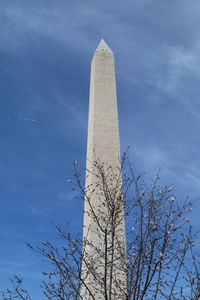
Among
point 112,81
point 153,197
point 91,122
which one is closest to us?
point 153,197

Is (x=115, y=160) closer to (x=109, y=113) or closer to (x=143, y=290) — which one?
(x=109, y=113)

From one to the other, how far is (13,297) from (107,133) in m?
6.59

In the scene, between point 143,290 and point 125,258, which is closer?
point 143,290

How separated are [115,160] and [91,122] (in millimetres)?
1867

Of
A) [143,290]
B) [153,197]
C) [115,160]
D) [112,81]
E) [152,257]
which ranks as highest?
[112,81]

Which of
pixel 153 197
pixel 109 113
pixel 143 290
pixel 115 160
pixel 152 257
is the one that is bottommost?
pixel 143 290

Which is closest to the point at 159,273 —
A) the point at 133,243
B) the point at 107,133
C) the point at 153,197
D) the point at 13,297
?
the point at 133,243

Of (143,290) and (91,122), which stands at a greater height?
(91,122)

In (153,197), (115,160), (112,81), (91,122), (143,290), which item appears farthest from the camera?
(112,81)

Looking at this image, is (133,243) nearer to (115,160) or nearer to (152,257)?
(152,257)

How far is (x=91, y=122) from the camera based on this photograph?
12703 mm

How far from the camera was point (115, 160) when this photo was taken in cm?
1169

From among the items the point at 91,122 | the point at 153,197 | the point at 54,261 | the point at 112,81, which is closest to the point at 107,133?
the point at 91,122

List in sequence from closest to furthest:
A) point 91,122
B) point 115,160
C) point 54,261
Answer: point 54,261
point 115,160
point 91,122
